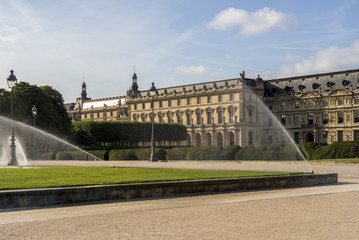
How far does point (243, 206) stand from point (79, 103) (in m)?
144

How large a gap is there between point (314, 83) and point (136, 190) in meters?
87.2

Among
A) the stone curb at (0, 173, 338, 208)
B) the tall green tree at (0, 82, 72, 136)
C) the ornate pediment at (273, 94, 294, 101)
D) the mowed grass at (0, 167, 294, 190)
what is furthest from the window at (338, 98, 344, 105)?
the stone curb at (0, 173, 338, 208)

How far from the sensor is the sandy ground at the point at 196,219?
27.2 ft

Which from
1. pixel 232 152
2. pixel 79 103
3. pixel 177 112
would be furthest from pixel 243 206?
pixel 79 103

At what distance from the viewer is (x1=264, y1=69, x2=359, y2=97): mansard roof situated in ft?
295

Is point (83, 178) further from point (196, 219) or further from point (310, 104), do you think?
point (310, 104)

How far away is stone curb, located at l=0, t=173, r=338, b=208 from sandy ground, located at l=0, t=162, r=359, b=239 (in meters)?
0.52

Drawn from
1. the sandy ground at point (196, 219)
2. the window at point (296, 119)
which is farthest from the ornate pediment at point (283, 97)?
the sandy ground at point (196, 219)

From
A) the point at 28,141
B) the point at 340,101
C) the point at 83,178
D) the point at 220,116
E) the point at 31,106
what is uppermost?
the point at 340,101

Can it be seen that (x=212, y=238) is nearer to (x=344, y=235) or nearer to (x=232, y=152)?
(x=344, y=235)

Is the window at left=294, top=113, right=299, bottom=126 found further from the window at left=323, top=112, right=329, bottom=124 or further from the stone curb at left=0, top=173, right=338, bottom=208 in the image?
the stone curb at left=0, top=173, right=338, bottom=208

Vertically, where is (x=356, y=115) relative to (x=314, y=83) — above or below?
below

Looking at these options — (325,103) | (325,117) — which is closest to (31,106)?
(325,103)

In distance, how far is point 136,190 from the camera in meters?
13.9
